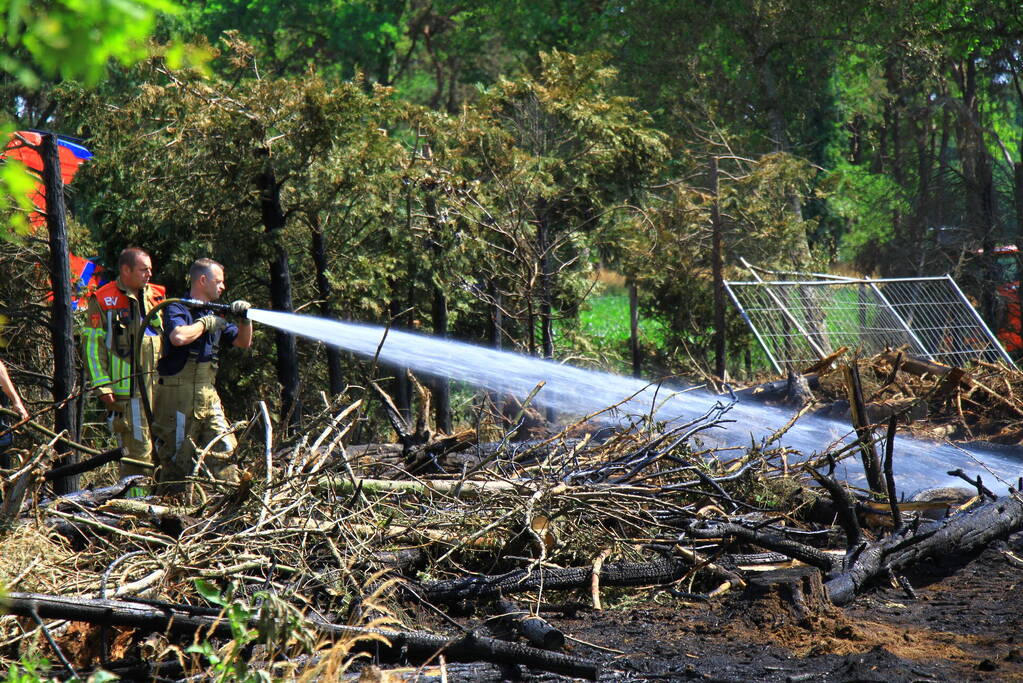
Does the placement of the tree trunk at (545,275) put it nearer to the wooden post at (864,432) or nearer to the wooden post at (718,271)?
the wooden post at (718,271)

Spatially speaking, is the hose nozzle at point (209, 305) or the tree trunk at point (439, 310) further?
the tree trunk at point (439, 310)

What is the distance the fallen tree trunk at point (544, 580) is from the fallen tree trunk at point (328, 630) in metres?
0.61

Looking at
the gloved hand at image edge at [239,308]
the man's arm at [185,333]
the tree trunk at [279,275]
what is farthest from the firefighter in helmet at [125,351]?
the tree trunk at [279,275]

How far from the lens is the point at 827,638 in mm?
4156

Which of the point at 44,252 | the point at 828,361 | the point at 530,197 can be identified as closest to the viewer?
the point at 44,252

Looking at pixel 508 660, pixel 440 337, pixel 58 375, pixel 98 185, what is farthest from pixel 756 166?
pixel 508 660

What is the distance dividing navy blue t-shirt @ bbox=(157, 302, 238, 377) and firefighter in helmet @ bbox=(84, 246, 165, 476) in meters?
0.18

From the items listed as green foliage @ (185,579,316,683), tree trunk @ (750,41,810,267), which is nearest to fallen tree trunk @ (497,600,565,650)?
green foliage @ (185,579,316,683)

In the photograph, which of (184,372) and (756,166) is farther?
(756,166)

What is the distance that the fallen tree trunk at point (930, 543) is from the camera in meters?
4.82

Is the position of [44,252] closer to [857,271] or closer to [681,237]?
[681,237]

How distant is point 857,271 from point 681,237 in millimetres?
4836

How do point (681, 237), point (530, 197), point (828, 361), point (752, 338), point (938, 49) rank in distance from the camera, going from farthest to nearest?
1. point (938, 49)
2. point (752, 338)
3. point (681, 237)
4. point (530, 197)
5. point (828, 361)

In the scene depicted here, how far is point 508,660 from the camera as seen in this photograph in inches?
149
